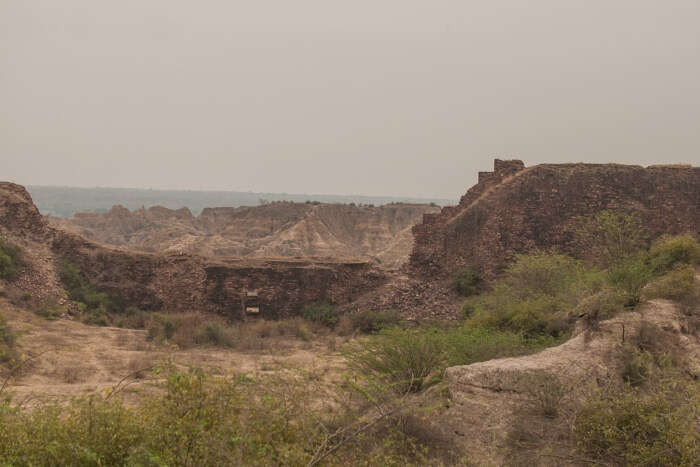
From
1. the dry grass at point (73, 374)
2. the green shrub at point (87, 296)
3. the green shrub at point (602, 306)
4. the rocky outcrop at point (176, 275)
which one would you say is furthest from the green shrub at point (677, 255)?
the green shrub at point (87, 296)

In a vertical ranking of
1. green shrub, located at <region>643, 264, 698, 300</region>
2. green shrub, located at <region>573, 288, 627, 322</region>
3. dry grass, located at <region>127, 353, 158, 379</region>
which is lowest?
dry grass, located at <region>127, 353, 158, 379</region>

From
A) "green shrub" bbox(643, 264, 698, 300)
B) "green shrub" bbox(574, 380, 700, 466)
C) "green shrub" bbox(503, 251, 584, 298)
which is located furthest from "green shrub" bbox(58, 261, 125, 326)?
"green shrub" bbox(643, 264, 698, 300)

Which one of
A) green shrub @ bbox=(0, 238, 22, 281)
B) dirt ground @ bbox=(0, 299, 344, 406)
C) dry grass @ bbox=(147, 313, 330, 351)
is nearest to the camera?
dirt ground @ bbox=(0, 299, 344, 406)

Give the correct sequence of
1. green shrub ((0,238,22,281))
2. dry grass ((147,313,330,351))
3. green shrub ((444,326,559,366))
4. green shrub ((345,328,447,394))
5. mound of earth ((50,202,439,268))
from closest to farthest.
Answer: green shrub ((345,328,447,394)) < green shrub ((444,326,559,366)) < dry grass ((147,313,330,351)) < green shrub ((0,238,22,281)) < mound of earth ((50,202,439,268))

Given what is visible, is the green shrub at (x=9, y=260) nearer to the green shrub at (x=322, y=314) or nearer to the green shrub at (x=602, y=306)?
the green shrub at (x=322, y=314)

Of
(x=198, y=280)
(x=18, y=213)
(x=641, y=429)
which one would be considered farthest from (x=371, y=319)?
(x=18, y=213)

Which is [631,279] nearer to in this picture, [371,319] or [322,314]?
[371,319]

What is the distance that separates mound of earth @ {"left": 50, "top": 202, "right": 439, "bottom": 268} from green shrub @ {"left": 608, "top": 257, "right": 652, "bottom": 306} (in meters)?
28.0

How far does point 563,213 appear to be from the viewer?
17.0 meters

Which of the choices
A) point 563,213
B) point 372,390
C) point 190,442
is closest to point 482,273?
point 563,213

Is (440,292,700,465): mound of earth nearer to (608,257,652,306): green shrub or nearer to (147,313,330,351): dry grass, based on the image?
(608,257,652,306): green shrub

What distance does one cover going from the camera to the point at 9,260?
13.9m

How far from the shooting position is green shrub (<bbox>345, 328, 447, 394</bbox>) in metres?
7.40

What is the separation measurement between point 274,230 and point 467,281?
1599 inches
